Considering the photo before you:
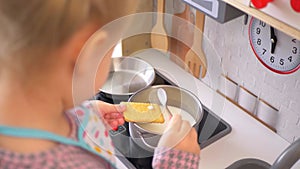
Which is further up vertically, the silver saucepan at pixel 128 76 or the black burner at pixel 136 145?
the silver saucepan at pixel 128 76

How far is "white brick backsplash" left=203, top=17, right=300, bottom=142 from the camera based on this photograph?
100cm

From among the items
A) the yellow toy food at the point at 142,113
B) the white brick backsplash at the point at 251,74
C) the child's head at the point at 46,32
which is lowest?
the yellow toy food at the point at 142,113

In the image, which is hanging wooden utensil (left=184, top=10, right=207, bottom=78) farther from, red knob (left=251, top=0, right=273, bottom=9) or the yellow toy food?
red knob (left=251, top=0, right=273, bottom=9)

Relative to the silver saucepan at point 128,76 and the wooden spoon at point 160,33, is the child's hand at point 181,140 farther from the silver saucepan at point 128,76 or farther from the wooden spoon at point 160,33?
the wooden spoon at point 160,33

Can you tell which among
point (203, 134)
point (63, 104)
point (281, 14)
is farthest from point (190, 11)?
point (63, 104)

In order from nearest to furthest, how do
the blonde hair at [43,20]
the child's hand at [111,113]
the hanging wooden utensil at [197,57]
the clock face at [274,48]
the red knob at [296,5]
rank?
the blonde hair at [43,20], the red knob at [296,5], the child's hand at [111,113], the clock face at [274,48], the hanging wooden utensil at [197,57]

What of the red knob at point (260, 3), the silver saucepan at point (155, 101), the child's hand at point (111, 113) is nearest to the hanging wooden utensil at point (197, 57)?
the silver saucepan at point (155, 101)

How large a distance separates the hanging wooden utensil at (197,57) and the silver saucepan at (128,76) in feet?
0.36

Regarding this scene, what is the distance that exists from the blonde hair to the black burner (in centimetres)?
55

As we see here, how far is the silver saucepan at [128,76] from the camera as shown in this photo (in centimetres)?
119

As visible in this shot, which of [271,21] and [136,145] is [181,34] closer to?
[136,145]

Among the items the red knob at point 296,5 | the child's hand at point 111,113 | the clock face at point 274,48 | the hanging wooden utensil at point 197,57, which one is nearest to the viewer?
the red knob at point 296,5

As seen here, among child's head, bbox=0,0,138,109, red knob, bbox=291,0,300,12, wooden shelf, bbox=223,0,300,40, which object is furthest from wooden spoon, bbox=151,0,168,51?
child's head, bbox=0,0,138,109

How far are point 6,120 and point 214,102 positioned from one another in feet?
2.43
